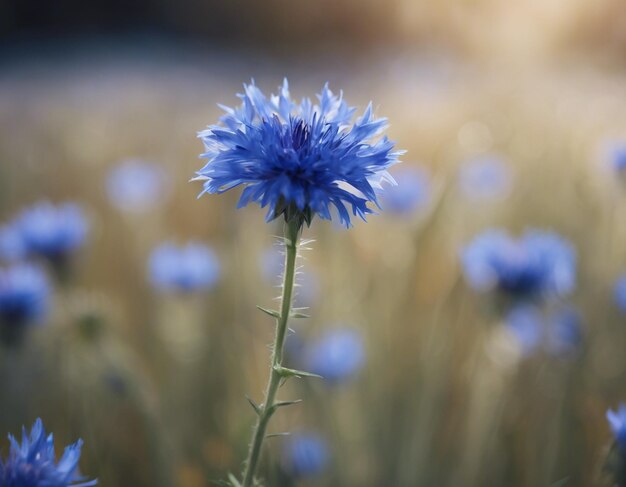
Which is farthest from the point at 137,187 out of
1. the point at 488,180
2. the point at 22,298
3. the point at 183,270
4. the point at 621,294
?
the point at 621,294

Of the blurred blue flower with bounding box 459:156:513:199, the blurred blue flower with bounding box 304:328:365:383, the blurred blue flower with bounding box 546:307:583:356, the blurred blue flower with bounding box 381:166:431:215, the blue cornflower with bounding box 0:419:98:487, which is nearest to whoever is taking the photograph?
the blue cornflower with bounding box 0:419:98:487

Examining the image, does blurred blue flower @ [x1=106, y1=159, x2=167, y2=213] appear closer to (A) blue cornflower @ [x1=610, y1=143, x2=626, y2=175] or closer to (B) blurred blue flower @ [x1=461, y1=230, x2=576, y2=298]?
(B) blurred blue flower @ [x1=461, y1=230, x2=576, y2=298]

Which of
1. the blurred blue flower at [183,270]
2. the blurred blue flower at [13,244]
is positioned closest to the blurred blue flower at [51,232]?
the blurred blue flower at [13,244]

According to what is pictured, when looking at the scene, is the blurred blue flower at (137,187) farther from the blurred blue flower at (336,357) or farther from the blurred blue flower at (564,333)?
the blurred blue flower at (564,333)

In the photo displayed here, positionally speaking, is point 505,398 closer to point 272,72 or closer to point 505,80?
point 505,80

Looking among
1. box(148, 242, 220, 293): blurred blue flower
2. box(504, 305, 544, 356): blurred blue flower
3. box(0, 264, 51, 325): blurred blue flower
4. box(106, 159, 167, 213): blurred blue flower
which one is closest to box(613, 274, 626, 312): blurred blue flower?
box(504, 305, 544, 356): blurred blue flower
